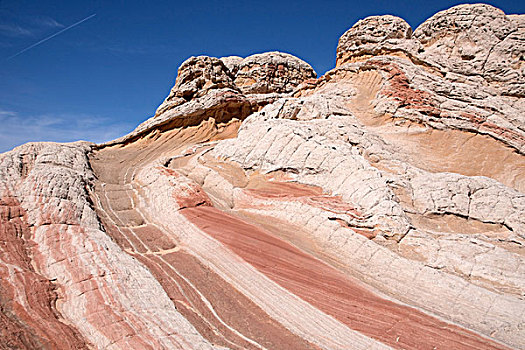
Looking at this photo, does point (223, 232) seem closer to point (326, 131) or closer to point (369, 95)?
point (326, 131)

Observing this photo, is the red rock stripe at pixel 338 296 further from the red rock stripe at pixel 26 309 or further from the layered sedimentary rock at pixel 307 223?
the red rock stripe at pixel 26 309

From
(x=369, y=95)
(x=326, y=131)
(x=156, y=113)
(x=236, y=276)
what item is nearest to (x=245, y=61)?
(x=156, y=113)

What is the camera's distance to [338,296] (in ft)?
17.6

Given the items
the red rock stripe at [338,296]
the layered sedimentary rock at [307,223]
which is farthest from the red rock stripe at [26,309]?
the red rock stripe at [338,296]

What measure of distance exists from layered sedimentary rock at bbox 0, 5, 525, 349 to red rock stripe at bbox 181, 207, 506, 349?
4 cm

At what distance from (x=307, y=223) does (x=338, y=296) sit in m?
2.80

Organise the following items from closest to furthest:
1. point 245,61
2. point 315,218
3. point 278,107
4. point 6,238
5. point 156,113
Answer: point 6,238 < point 315,218 < point 278,107 < point 156,113 < point 245,61

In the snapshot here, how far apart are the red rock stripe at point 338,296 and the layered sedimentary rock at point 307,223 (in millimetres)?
37

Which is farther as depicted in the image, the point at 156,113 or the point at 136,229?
the point at 156,113

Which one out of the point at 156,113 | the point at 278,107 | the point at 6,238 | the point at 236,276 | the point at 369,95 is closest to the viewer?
the point at 6,238

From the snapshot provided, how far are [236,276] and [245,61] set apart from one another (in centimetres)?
2668

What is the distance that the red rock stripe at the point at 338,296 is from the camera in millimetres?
4602

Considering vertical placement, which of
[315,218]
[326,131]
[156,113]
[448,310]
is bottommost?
[448,310]

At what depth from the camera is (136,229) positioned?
740 cm
